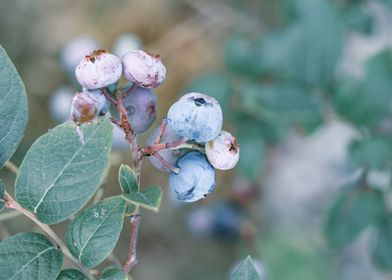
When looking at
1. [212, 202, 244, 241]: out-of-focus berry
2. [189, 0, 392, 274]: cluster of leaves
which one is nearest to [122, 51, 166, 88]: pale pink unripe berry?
[189, 0, 392, 274]: cluster of leaves

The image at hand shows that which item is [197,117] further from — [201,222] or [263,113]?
[201,222]

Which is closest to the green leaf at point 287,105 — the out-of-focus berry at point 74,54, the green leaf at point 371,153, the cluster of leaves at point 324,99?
the cluster of leaves at point 324,99

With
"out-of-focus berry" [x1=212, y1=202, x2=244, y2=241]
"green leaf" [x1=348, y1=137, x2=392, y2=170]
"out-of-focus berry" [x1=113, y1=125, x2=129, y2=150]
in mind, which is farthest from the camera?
"out-of-focus berry" [x1=212, y1=202, x2=244, y2=241]

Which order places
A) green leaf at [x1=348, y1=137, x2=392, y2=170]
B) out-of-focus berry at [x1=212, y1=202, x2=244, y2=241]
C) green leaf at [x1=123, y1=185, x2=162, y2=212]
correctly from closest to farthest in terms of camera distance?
green leaf at [x1=123, y1=185, x2=162, y2=212] → green leaf at [x1=348, y1=137, x2=392, y2=170] → out-of-focus berry at [x1=212, y1=202, x2=244, y2=241]

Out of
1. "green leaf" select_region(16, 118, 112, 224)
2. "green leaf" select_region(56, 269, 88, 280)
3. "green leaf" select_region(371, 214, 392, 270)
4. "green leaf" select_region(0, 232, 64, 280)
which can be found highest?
"green leaf" select_region(16, 118, 112, 224)

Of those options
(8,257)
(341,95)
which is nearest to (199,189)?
(8,257)

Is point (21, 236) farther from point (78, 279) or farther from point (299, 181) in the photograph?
point (299, 181)

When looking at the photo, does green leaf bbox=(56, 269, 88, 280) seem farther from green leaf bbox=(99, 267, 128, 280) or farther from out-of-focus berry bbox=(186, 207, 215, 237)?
out-of-focus berry bbox=(186, 207, 215, 237)
